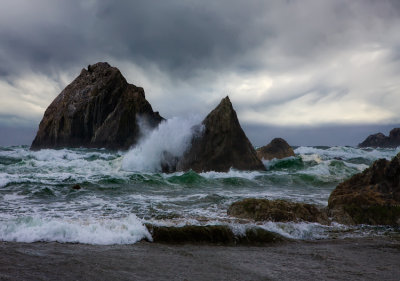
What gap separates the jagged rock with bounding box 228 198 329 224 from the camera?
5.88 metres

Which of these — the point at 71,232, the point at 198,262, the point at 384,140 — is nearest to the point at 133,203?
the point at 71,232

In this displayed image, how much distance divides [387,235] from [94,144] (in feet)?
169

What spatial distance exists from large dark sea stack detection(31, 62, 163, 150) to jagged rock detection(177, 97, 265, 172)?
37300 millimetres

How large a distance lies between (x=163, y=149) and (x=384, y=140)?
241 ft

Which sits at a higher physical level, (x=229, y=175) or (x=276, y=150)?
(x=276, y=150)

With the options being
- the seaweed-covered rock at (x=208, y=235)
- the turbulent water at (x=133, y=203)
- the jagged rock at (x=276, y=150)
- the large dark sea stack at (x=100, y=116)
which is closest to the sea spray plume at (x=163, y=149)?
the turbulent water at (x=133, y=203)

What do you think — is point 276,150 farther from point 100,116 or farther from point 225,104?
point 100,116

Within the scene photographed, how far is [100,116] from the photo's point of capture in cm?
→ 5434

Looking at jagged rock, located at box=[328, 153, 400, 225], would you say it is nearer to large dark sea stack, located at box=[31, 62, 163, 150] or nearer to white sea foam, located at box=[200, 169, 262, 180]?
white sea foam, located at box=[200, 169, 262, 180]

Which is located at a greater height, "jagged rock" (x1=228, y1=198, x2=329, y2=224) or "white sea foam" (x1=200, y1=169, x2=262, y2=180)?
"white sea foam" (x1=200, y1=169, x2=262, y2=180)

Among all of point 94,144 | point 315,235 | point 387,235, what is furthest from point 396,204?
point 94,144

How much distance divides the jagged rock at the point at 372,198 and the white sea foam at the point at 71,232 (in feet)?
13.1

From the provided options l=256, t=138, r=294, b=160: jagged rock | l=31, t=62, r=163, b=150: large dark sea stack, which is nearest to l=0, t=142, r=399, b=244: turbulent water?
Result: l=256, t=138, r=294, b=160: jagged rock

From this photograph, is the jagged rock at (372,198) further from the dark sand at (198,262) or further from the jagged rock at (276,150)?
the jagged rock at (276,150)
